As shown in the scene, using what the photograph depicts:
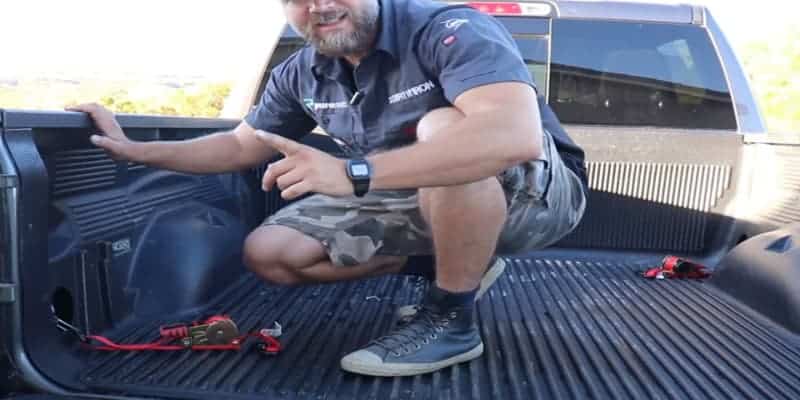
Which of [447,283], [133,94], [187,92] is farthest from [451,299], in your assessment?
[187,92]

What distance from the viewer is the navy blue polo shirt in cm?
198

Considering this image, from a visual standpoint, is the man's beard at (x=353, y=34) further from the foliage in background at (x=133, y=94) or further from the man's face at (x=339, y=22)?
the foliage in background at (x=133, y=94)

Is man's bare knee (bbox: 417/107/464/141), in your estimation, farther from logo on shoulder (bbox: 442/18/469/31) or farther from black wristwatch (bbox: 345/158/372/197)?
black wristwatch (bbox: 345/158/372/197)

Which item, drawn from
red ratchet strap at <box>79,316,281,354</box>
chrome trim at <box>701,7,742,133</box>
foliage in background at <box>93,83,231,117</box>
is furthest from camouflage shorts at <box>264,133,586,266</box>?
foliage in background at <box>93,83,231,117</box>

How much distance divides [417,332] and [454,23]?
903mm

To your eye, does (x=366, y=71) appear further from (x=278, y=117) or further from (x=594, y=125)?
(x=594, y=125)

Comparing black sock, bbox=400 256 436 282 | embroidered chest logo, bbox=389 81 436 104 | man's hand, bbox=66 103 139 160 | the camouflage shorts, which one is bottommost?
black sock, bbox=400 256 436 282

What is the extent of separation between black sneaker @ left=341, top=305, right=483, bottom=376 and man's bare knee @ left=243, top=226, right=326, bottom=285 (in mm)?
448

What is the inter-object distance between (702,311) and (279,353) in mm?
1551

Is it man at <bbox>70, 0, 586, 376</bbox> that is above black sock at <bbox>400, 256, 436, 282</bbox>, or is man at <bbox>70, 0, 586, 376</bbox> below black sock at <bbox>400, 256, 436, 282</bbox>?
above

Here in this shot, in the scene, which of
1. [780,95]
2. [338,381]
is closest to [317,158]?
[338,381]

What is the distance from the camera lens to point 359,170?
1.70 meters

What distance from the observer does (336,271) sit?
2.51m

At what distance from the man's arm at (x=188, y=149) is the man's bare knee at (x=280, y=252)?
28 cm
